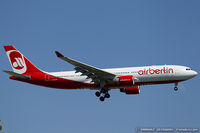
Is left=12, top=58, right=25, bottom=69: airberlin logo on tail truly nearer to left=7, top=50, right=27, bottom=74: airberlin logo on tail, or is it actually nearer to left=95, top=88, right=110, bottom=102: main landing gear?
left=7, top=50, right=27, bottom=74: airberlin logo on tail

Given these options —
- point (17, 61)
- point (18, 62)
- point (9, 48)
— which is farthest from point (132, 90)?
point (9, 48)

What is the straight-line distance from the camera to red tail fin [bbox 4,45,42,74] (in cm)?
4809

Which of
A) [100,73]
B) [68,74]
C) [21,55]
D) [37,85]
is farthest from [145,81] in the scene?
[21,55]

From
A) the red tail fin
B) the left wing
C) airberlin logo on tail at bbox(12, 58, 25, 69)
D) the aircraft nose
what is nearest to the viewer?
the left wing

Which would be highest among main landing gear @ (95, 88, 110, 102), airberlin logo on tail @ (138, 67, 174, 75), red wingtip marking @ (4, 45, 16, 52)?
red wingtip marking @ (4, 45, 16, 52)

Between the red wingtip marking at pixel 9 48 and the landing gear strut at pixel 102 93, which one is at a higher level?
the red wingtip marking at pixel 9 48

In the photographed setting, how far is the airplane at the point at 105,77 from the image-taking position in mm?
43000

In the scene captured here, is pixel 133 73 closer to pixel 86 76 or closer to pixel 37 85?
pixel 86 76

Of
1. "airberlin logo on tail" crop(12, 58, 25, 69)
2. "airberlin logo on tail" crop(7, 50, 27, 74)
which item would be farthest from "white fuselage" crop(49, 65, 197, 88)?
"airberlin logo on tail" crop(12, 58, 25, 69)

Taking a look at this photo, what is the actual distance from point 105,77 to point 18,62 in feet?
44.6

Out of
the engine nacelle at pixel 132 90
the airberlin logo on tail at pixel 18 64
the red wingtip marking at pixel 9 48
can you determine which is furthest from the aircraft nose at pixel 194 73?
the red wingtip marking at pixel 9 48

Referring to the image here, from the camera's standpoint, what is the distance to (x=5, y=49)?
164ft

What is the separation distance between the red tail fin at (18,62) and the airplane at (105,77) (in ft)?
0.46

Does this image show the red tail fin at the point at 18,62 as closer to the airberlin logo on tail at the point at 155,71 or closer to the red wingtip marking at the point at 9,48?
the red wingtip marking at the point at 9,48
